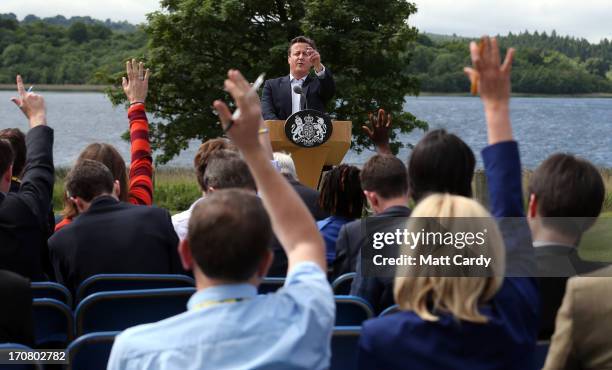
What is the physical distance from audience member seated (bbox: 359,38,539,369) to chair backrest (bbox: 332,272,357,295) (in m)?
1.35

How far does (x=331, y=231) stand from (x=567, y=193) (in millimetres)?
1942

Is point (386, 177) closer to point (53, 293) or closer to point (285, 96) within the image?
point (53, 293)

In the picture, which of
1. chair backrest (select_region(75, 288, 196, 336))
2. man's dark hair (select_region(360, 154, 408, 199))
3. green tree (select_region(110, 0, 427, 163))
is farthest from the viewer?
green tree (select_region(110, 0, 427, 163))

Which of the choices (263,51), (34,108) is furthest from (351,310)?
(263,51)

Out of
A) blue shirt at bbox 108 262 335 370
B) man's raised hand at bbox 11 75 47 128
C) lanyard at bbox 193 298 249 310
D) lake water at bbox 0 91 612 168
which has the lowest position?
lake water at bbox 0 91 612 168

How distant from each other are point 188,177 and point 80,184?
14648 mm

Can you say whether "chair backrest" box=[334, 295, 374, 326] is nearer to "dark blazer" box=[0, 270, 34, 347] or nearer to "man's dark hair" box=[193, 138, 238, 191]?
"dark blazer" box=[0, 270, 34, 347]

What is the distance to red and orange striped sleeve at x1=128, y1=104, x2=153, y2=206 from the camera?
215 inches

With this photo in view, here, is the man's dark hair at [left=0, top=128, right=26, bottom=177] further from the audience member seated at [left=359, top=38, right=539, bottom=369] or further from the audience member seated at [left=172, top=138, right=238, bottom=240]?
the audience member seated at [left=359, top=38, right=539, bottom=369]

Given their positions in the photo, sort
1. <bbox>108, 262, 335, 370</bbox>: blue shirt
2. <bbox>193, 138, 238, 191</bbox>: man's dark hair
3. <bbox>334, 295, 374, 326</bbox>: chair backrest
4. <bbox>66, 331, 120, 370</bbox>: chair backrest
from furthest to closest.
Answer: <bbox>193, 138, 238, 191</bbox>: man's dark hair
<bbox>334, 295, 374, 326</bbox>: chair backrest
<bbox>66, 331, 120, 370</bbox>: chair backrest
<bbox>108, 262, 335, 370</bbox>: blue shirt

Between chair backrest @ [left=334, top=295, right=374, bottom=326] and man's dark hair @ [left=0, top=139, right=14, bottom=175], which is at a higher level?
man's dark hair @ [left=0, top=139, right=14, bottom=175]

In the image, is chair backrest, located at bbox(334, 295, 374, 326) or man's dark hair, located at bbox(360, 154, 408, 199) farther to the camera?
man's dark hair, located at bbox(360, 154, 408, 199)

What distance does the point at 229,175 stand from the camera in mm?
4641

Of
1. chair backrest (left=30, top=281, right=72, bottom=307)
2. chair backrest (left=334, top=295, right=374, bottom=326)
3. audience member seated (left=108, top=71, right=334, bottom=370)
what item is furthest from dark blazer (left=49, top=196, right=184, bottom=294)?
audience member seated (left=108, top=71, right=334, bottom=370)
